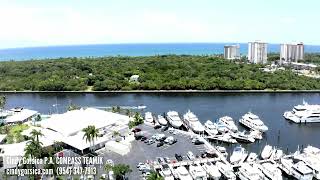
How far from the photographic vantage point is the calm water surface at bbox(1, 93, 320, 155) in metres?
50.3

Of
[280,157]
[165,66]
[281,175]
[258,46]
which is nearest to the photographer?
[281,175]

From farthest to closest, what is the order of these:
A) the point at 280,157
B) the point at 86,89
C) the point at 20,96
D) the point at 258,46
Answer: the point at 258,46 < the point at 86,89 < the point at 20,96 < the point at 280,157

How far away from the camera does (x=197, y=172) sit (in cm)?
3209

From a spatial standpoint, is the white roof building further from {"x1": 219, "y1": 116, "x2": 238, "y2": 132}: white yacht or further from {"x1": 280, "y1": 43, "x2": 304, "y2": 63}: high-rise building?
{"x1": 280, "y1": 43, "x2": 304, "y2": 63}: high-rise building

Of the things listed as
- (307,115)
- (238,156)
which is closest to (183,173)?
(238,156)

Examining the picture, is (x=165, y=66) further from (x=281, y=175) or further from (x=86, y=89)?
(x=281, y=175)

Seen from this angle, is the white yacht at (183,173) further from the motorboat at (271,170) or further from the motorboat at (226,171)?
the motorboat at (271,170)

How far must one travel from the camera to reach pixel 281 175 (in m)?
33.6

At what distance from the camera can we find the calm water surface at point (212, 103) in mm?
50312

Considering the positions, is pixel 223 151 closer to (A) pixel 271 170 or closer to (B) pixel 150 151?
(A) pixel 271 170

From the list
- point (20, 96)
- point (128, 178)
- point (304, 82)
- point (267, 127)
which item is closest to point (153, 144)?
point (128, 178)

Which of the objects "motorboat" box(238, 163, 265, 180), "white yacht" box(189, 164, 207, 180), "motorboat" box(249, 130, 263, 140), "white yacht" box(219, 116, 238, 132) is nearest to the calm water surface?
"motorboat" box(249, 130, 263, 140)

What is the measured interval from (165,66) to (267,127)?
167 feet

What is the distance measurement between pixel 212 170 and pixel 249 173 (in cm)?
334
